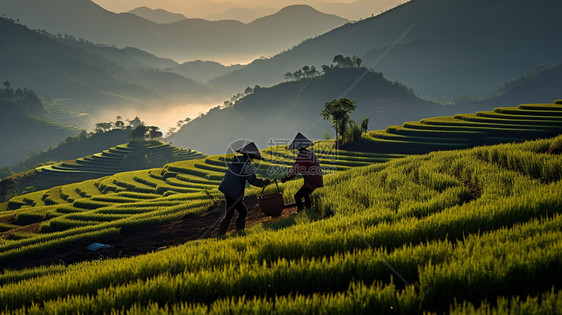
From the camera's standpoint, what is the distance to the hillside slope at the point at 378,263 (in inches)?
115

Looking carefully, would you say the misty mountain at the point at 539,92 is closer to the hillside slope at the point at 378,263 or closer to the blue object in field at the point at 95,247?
the hillside slope at the point at 378,263

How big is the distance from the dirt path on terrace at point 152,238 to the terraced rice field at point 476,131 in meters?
24.3

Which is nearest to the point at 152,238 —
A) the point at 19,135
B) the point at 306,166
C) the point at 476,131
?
the point at 306,166

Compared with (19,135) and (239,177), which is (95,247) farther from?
(19,135)

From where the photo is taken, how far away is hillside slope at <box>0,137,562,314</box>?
9.59ft

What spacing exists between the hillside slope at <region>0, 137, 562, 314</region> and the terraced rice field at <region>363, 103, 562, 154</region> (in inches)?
933

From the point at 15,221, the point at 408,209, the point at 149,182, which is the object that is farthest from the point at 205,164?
the point at 408,209

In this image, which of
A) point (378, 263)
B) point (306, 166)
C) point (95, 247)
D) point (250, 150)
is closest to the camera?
point (378, 263)

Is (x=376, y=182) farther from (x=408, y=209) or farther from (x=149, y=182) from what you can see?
(x=149, y=182)

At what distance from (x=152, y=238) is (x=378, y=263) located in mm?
8238

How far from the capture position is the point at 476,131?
31344 millimetres

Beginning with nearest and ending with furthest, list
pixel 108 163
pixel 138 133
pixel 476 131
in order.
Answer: pixel 476 131, pixel 108 163, pixel 138 133

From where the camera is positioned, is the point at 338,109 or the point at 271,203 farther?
the point at 338,109

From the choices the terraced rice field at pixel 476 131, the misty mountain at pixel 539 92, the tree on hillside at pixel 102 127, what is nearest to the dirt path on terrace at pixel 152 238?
the terraced rice field at pixel 476 131
